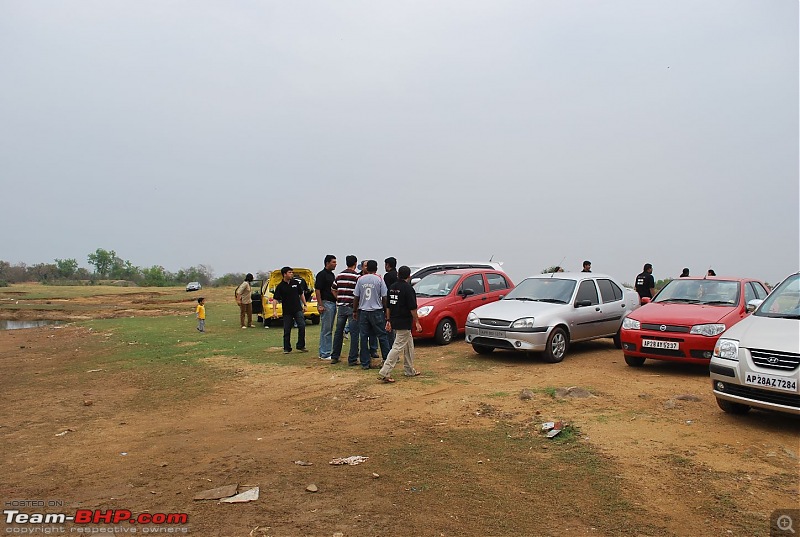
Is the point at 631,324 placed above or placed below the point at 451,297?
below

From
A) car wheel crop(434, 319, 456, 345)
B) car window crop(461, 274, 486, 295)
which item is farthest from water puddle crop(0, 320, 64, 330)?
car window crop(461, 274, 486, 295)

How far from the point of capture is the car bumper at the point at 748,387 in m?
5.65

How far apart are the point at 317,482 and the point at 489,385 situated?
14.2 ft

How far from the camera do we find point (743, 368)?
6.05 metres

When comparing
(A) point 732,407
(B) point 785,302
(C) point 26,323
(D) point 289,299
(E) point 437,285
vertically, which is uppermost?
(E) point 437,285

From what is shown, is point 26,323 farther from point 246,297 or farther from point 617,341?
point 617,341

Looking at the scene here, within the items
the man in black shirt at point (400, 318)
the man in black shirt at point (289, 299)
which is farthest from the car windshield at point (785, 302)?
the man in black shirt at point (289, 299)

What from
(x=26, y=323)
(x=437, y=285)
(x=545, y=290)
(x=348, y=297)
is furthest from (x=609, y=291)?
(x=26, y=323)

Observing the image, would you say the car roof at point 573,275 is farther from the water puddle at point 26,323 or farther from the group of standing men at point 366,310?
the water puddle at point 26,323

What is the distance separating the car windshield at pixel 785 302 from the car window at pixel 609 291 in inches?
194

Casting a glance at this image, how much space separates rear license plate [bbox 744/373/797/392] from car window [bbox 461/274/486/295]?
796cm

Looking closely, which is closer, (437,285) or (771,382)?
(771,382)

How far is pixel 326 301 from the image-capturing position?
11.4 meters

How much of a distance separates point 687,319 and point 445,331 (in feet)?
17.2
